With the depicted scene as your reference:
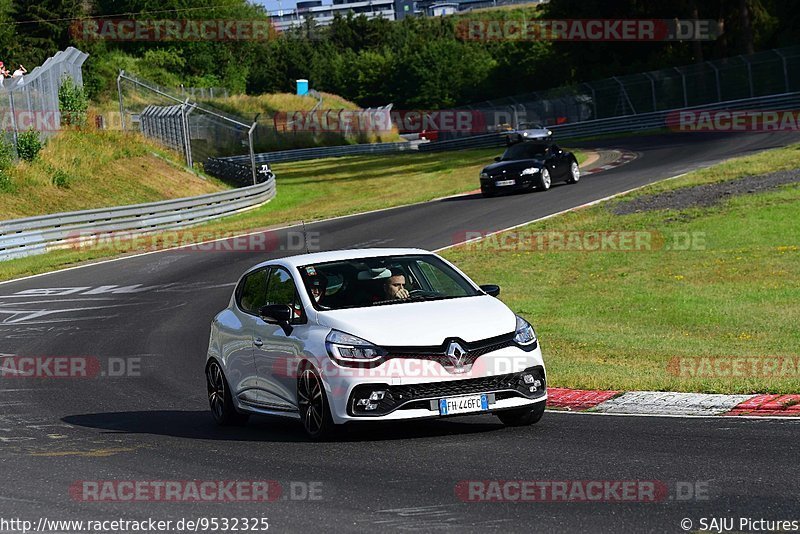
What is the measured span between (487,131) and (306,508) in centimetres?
6777

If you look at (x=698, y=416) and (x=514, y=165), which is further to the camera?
(x=514, y=165)

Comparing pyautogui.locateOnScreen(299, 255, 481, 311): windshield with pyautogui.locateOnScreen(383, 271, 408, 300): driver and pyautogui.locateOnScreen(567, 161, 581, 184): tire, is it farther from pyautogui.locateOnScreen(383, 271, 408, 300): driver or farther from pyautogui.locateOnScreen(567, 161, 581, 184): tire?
pyautogui.locateOnScreen(567, 161, 581, 184): tire

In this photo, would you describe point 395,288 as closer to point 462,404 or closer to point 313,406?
point 313,406

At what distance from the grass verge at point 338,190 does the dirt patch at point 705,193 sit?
10.5m

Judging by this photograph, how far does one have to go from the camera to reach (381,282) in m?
10.7

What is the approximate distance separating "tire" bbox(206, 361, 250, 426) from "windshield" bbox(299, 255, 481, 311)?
1.58m

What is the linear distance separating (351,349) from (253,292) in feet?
7.28

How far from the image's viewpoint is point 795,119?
53.7 meters

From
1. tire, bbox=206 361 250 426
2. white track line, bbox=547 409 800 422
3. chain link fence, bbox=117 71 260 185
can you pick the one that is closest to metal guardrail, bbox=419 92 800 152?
chain link fence, bbox=117 71 260 185

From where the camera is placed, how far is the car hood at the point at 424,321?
9.67 m

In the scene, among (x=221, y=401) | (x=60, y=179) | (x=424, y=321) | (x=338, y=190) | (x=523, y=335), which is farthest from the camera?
(x=338, y=190)

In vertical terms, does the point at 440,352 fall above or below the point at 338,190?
above

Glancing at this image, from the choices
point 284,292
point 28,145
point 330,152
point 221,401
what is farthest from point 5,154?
point 330,152

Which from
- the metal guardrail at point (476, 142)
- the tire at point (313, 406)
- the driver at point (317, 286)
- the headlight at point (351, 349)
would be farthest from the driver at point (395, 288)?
the metal guardrail at point (476, 142)
